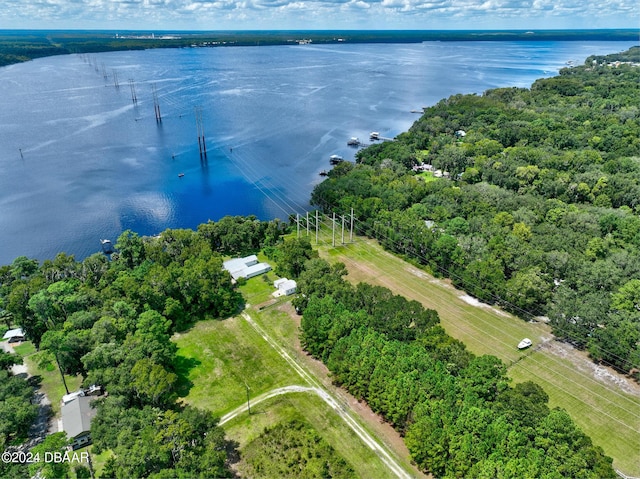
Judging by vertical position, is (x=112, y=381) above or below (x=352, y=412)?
above

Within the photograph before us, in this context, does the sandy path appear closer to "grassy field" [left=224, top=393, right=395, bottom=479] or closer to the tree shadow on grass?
"grassy field" [left=224, top=393, right=395, bottom=479]

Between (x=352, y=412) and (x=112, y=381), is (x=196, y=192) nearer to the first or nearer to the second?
(x=112, y=381)

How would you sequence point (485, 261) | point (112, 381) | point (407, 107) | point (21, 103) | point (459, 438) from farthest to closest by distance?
1. point (407, 107)
2. point (21, 103)
3. point (485, 261)
4. point (112, 381)
5. point (459, 438)

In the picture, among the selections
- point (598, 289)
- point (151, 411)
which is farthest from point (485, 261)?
point (151, 411)

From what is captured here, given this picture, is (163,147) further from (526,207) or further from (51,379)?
(526,207)

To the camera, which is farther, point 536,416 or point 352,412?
point 352,412

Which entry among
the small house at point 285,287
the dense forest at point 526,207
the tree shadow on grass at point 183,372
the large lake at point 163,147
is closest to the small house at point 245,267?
the small house at point 285,287
